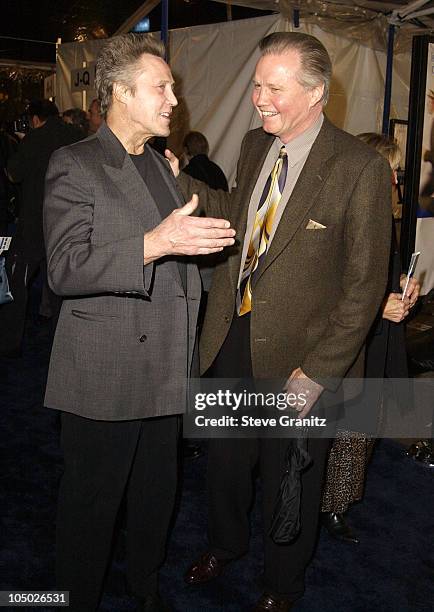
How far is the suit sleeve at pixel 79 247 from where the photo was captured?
1.61 meters

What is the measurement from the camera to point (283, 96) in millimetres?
1874

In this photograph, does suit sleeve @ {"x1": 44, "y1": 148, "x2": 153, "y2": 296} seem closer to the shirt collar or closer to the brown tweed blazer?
the brown tweed blazer

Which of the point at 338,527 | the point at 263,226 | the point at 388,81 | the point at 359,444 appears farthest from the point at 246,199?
the point at 388,81

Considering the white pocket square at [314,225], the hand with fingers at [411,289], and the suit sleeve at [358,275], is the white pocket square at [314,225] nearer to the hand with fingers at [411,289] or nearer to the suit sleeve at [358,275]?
the suit sleeve at [358,275]

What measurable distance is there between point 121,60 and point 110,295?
618mm

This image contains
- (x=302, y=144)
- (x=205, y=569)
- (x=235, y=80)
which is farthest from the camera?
(x=235, y=80)

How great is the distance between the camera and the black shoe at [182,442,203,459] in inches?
132

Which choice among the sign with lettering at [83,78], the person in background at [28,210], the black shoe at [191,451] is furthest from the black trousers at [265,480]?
the sign with lettering at [83,78]

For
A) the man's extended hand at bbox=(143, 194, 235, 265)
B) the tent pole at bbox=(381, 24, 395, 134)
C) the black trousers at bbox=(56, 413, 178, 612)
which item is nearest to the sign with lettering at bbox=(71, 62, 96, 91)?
the tent pole at bbox=(381, 24, 395, 134)

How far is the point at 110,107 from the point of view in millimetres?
1814

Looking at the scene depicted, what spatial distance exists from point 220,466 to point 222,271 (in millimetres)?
665

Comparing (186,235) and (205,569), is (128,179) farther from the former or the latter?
(205,569)

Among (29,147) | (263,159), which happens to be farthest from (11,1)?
(263,159)

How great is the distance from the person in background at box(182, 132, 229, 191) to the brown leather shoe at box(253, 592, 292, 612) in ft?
8.97
